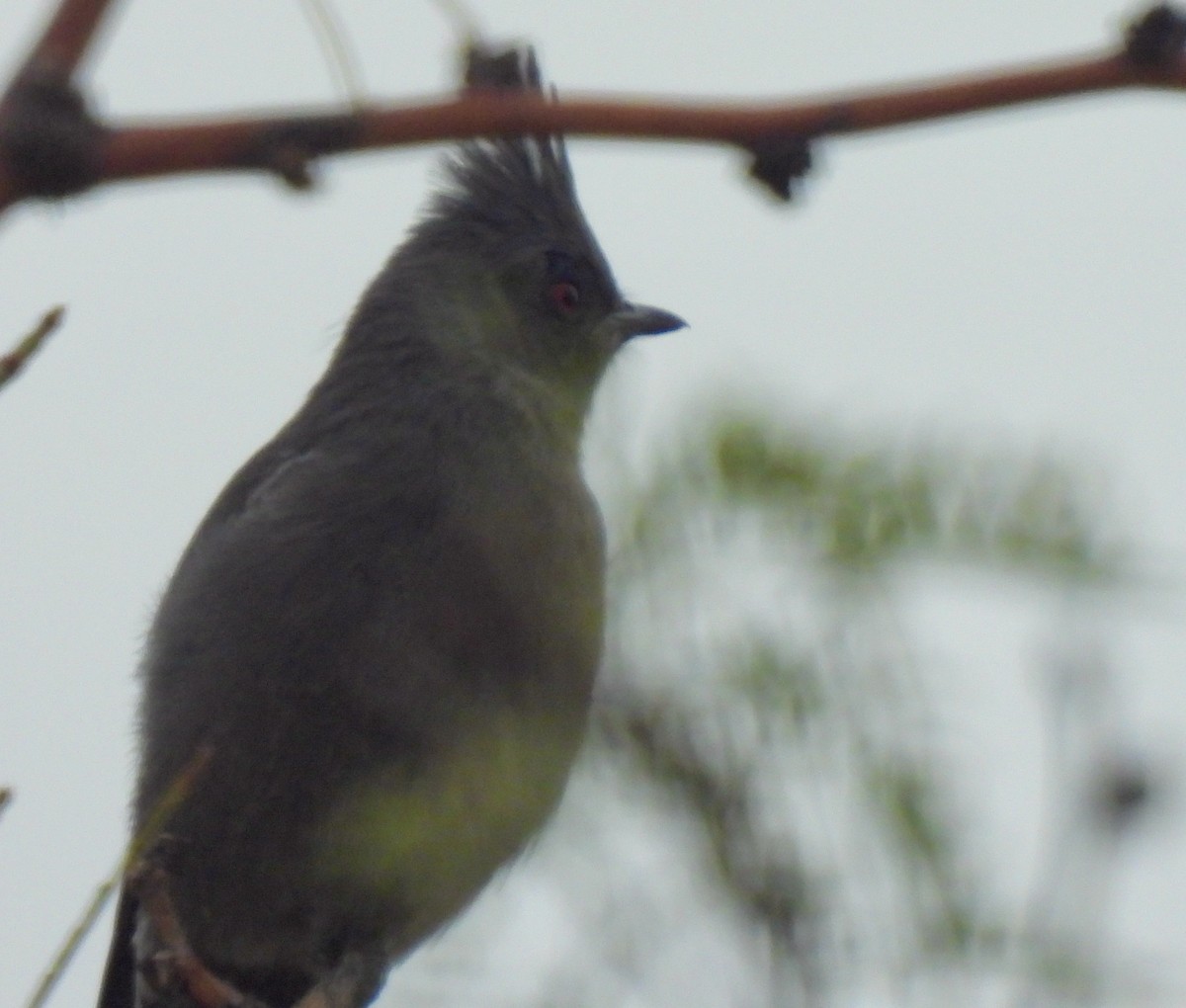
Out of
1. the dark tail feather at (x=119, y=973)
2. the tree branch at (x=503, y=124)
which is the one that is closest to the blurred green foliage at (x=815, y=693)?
the tree branch at (x=503, y=124)

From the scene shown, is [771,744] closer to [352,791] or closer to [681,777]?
[681,777]

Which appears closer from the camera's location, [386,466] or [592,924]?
[592,924]

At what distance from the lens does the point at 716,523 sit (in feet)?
7.25

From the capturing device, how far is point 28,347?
186 centimetres

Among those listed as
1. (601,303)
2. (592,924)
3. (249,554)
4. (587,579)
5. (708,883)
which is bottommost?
(601,303)

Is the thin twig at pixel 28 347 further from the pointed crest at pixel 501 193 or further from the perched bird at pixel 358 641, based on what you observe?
the pointed crest at pixel 501 193

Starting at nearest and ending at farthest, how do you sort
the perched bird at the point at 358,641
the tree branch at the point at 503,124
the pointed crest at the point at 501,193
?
1. the tree branch at the point at 503,124
2. the perched bird at the point at 358,641
3. the pointed crest at the point at 501,193

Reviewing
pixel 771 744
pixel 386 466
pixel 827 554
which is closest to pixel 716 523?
pixel 827 554

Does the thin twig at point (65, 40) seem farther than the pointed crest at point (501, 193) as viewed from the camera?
No

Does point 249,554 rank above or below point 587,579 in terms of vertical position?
below

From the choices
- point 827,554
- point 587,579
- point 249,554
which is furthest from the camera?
point 249,554

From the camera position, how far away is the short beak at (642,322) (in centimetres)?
696

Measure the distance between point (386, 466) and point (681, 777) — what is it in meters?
3.90

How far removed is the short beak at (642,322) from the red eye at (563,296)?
165 mm
